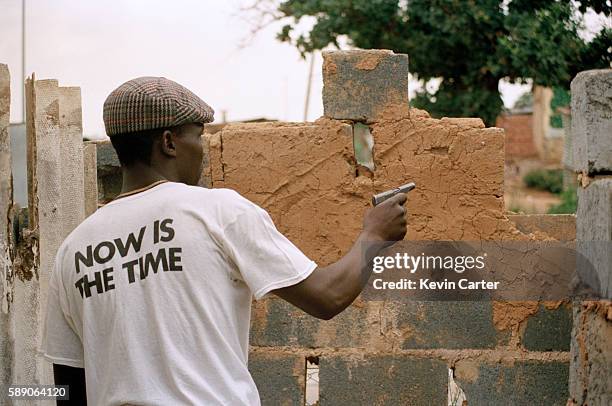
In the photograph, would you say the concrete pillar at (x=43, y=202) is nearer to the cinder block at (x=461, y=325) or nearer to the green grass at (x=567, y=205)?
the cinder block at (x=461, y=325)

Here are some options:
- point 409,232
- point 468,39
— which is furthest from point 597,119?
point 468,39

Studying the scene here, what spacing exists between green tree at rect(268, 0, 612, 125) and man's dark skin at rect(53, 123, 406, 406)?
1018 centimetres

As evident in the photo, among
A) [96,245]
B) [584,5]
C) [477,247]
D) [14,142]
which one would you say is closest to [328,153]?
[477,247]

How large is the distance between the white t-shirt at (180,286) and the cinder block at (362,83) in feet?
8.51

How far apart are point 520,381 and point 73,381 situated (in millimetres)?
2909

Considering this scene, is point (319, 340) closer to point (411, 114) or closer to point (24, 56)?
point (411, 114)

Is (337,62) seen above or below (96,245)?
above

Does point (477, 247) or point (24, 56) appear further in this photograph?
point (24, 56)

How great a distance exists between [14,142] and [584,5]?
7.96 meters

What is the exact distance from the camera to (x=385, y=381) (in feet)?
15.9

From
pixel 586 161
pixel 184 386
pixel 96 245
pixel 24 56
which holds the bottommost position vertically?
pixel 184 386

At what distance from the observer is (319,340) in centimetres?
493

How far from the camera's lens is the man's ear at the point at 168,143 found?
2463 mm

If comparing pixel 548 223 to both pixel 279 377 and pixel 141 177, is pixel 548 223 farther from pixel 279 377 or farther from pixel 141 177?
pixel 141 177
